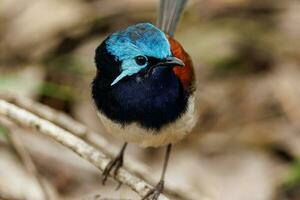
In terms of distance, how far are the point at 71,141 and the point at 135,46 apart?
2.77 feet

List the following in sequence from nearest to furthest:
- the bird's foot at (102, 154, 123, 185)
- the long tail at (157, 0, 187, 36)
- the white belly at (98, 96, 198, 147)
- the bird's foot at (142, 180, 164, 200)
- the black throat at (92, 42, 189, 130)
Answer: the black throat at (92, 42, 189, 130), the white belly at (98, 96, 198, 147), the bird's foot at (142, 180, 164, 200), the bird's foot at (102, 154, 123, 185), the long tail at (157, 0, 187, 36)

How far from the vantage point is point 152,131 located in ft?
14.7

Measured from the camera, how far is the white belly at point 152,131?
4.47m

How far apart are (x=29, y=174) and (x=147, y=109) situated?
6.74 ft

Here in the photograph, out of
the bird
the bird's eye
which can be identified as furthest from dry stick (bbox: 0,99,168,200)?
the bird's eye

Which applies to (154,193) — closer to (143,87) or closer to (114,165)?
(114,165)

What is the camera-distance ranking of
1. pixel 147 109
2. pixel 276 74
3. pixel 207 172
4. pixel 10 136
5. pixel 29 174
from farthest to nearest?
pixel 276 74
pixel 207 172
pixel 29 174
pixel 10 136
pixel 147 109

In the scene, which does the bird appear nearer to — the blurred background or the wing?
the wing

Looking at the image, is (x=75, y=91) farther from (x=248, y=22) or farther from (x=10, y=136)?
(x=248, y=22)

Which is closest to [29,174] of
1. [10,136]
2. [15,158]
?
[15,158]

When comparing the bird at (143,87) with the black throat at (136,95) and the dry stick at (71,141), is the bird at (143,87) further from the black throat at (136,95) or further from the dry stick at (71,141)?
the dry stick at (71,141)

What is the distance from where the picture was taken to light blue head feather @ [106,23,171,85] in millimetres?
4176

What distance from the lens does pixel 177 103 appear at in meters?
4.57

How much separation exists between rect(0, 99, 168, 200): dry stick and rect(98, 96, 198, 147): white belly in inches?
9.1
